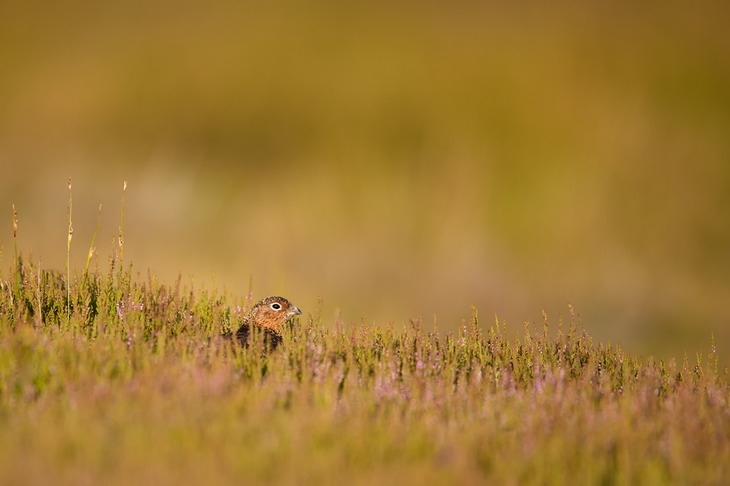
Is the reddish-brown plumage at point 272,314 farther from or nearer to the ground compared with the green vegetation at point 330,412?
farther from the ground

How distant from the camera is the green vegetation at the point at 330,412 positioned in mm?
4242

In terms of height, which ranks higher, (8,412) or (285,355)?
(285,355)

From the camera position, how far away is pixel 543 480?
4406mm

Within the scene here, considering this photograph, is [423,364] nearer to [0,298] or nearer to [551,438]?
[551,438]

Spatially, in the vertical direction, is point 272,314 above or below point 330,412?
above

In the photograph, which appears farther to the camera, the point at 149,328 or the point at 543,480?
the point at 149,328

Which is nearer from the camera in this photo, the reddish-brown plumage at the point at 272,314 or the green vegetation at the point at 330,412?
the green vegetation at the point at 330,412

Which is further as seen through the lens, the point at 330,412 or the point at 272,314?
the point at 272,314

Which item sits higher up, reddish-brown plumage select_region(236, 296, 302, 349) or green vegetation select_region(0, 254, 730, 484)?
reddish-brown plumage select_region(236, 296, 302, 349)

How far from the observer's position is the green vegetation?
→ 4.24 meters

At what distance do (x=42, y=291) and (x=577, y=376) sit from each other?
506 cm

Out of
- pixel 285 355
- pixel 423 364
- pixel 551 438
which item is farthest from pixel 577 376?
pixel 285 355

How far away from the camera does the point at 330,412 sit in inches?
197

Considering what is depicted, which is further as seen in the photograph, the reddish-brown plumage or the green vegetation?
the reddish-brown plumage
